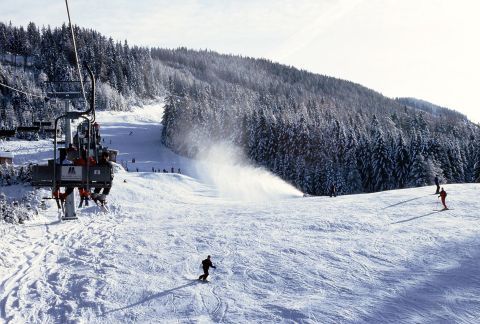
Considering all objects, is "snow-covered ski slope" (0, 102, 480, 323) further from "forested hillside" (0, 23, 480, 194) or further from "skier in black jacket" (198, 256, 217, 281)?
"forested hillside" (0, 23, 480, 194)

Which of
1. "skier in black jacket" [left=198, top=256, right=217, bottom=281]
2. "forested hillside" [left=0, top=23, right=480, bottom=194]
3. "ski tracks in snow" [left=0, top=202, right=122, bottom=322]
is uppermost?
"forested hillside" [left=0, top=23, right=480, bottom=194]

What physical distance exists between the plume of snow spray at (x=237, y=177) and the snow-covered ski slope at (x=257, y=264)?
1713 cm

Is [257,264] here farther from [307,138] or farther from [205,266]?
[307,138]

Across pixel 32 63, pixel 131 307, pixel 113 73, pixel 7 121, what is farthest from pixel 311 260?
pixel 32 63

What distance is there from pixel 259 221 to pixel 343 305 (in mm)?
11462

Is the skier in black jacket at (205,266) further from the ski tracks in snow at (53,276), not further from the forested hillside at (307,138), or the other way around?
the forested hillside at (307,138)

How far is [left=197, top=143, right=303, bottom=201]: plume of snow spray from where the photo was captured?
48.0 meters

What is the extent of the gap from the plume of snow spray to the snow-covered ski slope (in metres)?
17.1

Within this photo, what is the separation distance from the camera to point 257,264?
18.1 metres

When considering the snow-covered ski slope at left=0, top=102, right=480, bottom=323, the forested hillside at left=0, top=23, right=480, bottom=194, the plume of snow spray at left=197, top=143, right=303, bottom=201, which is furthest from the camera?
the forested hillside at left=0, top=23, right=480, bottom=194

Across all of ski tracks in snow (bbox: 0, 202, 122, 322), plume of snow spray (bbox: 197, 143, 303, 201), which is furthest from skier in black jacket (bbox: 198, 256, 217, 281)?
plume of snow spray (bbox: 197, 143, 303, 201)

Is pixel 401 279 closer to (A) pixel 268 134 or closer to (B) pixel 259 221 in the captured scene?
(B) pixel 259 221

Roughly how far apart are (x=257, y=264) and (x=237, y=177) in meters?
42.5

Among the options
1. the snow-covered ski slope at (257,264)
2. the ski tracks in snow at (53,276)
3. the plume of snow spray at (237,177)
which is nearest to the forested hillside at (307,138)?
the plume of snow spray at (237,177)
